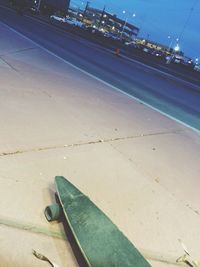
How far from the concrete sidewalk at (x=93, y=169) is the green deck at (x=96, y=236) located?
15cm

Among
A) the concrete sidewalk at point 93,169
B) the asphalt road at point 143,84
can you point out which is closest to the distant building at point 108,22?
the asphalt road at point 143,84

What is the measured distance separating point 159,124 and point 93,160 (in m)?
3.01

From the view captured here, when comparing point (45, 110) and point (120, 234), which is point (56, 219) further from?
point (45, 110)

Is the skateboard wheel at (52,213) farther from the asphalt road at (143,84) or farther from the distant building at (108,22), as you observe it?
the distant building at (108,22)

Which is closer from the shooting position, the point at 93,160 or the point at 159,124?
the point at 93,160

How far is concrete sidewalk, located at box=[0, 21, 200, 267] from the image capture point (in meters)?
2.66

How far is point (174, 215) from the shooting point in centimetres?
338

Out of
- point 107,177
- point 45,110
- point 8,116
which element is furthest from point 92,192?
point 45,110

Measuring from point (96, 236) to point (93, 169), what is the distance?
139cm

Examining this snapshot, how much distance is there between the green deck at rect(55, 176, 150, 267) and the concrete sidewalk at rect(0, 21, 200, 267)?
0.49 ft

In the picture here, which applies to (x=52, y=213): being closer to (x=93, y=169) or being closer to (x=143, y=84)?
(x=93, y=169)

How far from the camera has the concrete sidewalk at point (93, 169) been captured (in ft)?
8.72

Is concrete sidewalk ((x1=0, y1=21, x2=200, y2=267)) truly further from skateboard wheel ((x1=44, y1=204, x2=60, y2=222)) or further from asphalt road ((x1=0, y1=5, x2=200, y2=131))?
asphalt road ((x1=0, y1=5, x2=200, y2=131))

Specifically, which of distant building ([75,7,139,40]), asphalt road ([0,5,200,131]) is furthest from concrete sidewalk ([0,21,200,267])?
distant building ([75,7,139,40])
